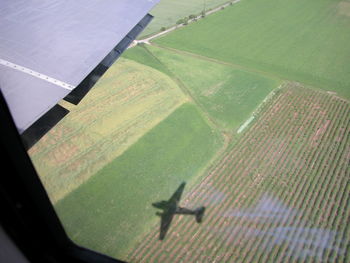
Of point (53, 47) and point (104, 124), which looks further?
point (104, 124)

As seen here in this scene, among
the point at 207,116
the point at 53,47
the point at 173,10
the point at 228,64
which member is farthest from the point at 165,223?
the point at 173,10

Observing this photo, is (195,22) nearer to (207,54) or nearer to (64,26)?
(207,54)

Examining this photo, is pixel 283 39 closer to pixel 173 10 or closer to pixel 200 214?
pixel 173 10

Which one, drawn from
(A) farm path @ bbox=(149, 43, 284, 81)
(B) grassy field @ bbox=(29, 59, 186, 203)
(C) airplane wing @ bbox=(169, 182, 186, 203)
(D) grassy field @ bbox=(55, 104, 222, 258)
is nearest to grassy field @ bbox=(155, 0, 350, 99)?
(A) farm path @ bbox=(149, 43, 284, 81)

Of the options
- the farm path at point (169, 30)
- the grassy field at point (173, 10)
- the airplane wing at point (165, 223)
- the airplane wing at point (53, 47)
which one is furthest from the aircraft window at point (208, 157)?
the grassy field at point (173, 10)

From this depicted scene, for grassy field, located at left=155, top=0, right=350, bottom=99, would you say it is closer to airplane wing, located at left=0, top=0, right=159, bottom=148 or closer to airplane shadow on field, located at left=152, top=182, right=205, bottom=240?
airplane shadow on field, located at left=152, top=182, right=205, bottom=240

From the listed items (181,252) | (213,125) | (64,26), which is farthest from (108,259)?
(213,125)
